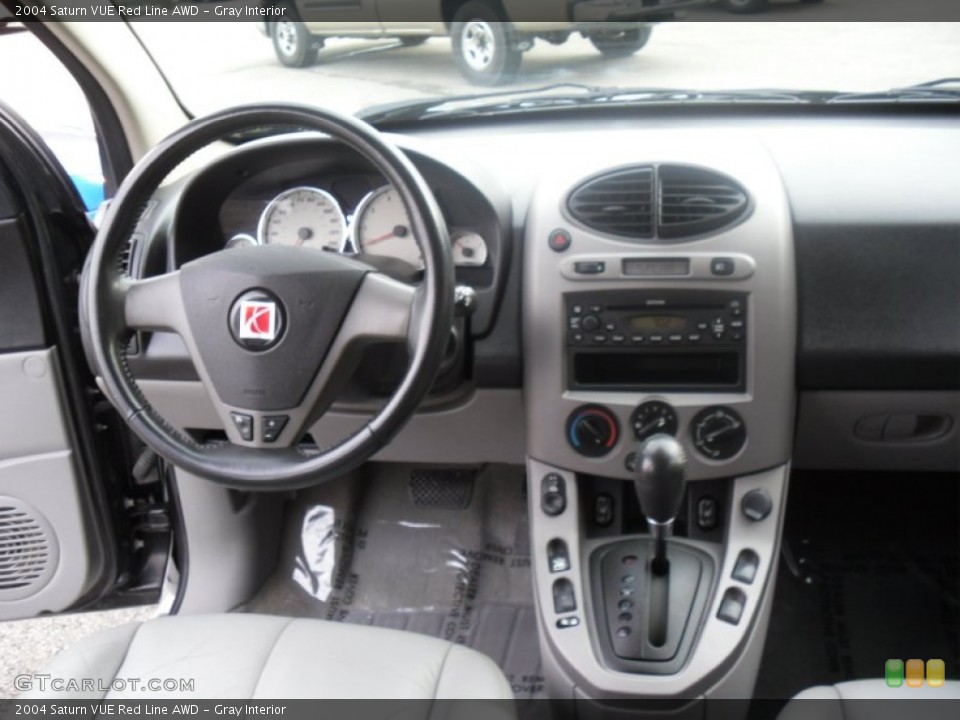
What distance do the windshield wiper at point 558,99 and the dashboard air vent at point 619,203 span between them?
1.18 ft

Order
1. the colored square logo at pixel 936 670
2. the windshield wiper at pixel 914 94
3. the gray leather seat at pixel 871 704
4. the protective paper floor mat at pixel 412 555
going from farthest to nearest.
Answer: the protective paper floor mat at pixel 412 555, the windshield wiper at pixel 914 94, the colored square logo at pixel 936 670, the gray leather seat at pixel 871 704

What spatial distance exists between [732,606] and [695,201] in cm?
68

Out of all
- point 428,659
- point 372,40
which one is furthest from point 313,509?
point 372,40

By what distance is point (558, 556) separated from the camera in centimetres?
179

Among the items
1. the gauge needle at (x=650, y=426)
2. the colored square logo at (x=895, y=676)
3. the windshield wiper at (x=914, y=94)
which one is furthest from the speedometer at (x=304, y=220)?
the colored square logo at (x=895, y=676)

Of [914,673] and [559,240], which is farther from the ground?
[559,240]

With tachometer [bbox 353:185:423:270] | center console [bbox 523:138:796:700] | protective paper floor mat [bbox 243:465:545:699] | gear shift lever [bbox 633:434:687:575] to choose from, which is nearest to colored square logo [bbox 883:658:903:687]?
center console [bbox 523:138:796:700]

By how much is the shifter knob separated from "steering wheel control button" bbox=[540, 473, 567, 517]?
0.91 ft

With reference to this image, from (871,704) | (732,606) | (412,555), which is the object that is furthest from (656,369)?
(412,555)

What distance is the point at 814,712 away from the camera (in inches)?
52.0

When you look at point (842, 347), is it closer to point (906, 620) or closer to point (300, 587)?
point (906, 620)

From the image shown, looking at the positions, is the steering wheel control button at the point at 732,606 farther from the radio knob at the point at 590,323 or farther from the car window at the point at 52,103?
the car window at the point at 52,103

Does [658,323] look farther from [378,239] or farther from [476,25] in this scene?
[476,25]

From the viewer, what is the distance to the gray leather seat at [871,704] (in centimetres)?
132
